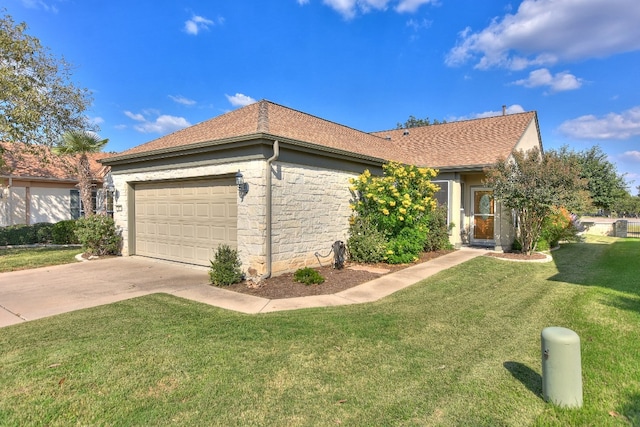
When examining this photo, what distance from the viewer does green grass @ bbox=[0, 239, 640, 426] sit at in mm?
2834

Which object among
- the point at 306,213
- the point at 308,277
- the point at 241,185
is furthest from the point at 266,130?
the point at 308,277

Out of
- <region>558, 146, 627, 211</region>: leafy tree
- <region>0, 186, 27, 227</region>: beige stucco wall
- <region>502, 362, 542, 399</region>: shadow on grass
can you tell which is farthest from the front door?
<region>0, 186, 27, 227</region>: beige stucco wall

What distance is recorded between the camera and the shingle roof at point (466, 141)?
1284cm

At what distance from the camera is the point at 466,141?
1455cm

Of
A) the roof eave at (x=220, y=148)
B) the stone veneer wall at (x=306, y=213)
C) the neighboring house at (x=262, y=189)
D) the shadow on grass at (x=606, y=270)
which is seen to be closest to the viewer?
the shadow on grass at (x=606, y=270)

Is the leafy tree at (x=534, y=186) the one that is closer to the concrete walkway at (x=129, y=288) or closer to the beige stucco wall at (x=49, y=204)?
the concrete walkway at (x=129, y=288)

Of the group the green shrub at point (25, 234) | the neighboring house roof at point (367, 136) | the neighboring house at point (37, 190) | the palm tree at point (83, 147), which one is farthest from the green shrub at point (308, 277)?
the green shrub at point (25, 234)

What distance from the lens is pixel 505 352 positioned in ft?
13.1

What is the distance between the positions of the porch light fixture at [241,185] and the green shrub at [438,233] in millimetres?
6823

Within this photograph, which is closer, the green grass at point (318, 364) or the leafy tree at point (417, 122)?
→ the green grass at point (318, 364)

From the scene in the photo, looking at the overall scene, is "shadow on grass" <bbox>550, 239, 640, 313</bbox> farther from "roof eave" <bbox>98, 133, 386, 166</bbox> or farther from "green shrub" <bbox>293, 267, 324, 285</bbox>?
"roof eave" <bbox>98, 133, 386, 166</bbox>

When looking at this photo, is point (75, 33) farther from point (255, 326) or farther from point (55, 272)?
point (255, 326)

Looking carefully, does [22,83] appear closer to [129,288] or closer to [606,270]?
[129,288]

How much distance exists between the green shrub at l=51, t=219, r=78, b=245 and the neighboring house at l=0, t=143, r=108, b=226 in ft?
5.39
